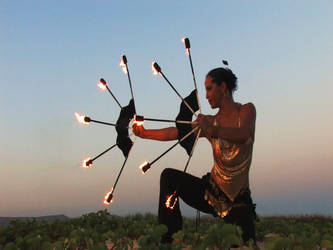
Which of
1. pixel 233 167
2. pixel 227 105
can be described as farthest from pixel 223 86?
pixel 233 167

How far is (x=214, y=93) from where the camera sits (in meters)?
5.78

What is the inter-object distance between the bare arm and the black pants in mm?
1031

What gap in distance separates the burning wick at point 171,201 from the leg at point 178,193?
0.04 meters

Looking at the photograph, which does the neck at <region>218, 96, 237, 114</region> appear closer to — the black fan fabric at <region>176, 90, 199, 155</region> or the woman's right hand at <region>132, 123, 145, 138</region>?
the black fan fabric at <region>176, 90, 199, 155</region>

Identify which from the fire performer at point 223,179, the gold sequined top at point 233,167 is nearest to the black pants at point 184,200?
the fire performer at point 223,179

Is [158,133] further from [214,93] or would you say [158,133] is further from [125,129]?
[214,93]

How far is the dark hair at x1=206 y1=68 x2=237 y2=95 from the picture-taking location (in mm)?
5806

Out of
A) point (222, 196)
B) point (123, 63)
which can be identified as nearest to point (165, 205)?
point (222, 196)

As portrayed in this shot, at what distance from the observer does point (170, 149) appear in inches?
225

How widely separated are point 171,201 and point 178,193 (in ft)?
0.61

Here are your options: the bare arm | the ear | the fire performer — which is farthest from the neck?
the bare arm

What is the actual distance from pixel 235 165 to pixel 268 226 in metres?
4.41

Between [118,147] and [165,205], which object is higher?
[118,147]

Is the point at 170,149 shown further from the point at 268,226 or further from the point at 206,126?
the point at 268,226
